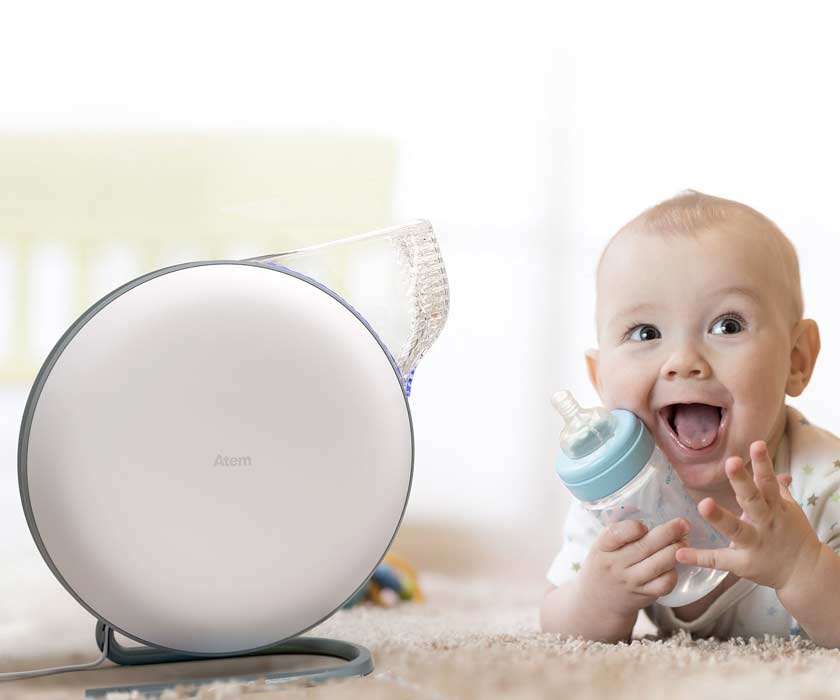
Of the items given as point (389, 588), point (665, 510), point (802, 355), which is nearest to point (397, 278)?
point (665, 510)

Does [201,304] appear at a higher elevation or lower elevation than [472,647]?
higher

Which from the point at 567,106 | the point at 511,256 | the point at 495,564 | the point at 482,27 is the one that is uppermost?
the point at 482,27

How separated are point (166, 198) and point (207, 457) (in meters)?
1.94

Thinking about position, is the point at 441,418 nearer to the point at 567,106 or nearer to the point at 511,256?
the point at 511,256

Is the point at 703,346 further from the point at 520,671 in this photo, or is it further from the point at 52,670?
the point at 52,670

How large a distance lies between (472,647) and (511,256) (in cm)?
151

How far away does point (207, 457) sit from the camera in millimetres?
646

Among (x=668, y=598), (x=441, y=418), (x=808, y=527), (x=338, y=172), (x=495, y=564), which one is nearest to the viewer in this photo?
(x=808, y=527)

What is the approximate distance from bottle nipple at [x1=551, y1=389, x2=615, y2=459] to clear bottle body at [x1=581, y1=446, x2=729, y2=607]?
1.6 inches

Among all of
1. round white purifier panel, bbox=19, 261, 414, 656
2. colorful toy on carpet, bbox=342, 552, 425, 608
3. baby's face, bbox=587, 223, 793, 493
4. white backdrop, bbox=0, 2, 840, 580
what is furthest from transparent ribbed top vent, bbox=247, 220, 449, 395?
white backdrop, bbox=0, 2, 840, 580

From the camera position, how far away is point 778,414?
90 cm

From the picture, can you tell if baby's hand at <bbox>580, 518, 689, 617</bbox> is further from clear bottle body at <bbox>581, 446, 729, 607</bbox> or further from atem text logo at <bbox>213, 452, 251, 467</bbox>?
atem text logo at <bbox>213, 452, 251, 467</bbox>

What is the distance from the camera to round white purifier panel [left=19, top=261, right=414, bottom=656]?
641 mm

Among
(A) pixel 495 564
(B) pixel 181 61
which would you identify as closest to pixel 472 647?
(A) pixel 495 564
